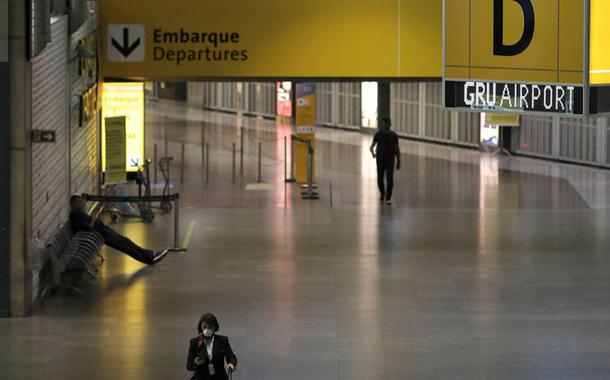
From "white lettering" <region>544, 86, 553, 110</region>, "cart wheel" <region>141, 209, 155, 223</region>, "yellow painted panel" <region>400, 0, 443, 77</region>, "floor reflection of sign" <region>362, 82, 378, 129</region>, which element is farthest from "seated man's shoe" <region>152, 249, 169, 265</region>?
"floor reflection of sign" <region>362, 82, 378, 129</region>

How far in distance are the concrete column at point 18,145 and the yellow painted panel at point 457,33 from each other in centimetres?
532

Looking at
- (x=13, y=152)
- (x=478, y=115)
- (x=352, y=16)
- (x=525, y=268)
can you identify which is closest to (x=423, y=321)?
(x=525, y=268)

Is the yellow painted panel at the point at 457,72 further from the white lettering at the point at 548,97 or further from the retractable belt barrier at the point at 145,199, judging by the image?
the retractable belt barrier at the point at 145,199

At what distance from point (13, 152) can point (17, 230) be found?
35.0 inches

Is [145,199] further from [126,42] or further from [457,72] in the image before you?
[457,72]

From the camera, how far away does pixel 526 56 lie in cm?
1220

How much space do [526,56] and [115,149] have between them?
1128 cm

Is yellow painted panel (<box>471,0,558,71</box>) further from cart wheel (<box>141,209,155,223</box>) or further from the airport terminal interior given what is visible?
cart wheel (<box>141,209,155,223</box>)

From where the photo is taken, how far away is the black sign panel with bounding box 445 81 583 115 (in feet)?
A: 38.2

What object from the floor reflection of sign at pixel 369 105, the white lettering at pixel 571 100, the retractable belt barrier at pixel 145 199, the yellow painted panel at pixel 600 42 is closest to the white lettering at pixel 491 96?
the white lettering at pixel 571 100

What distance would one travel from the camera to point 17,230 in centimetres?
1608

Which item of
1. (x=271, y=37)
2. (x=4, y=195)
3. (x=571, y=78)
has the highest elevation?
(x=271, y=37)

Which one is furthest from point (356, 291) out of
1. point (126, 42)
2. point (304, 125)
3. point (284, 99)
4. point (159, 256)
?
point (284, 99)

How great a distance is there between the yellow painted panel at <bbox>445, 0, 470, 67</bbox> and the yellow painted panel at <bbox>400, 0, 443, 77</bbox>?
9.63 metres
